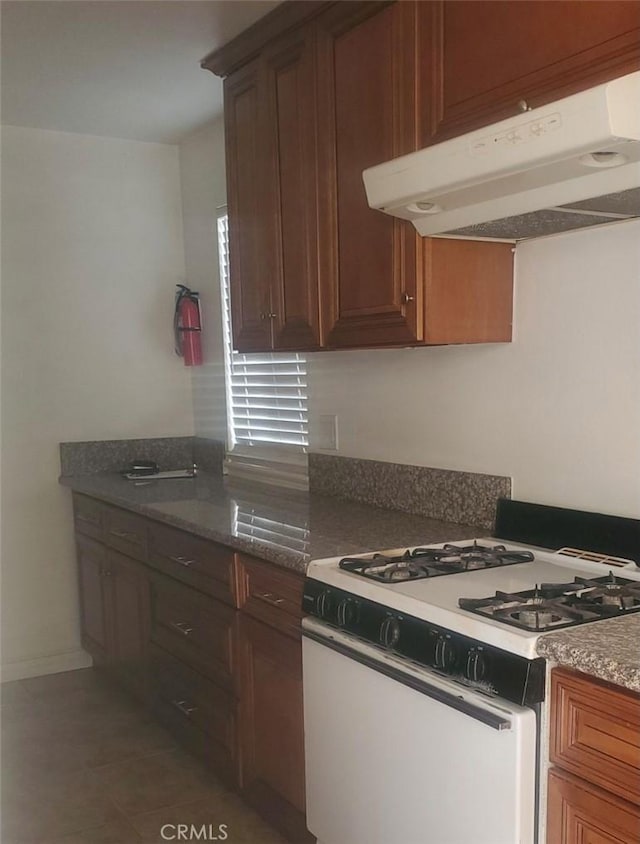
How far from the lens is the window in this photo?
341 centimetres

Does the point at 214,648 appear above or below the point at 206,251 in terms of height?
below

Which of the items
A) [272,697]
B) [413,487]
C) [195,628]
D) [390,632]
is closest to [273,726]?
[272,697]

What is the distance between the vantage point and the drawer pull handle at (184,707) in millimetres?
2852

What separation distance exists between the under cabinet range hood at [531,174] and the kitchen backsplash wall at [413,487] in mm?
748

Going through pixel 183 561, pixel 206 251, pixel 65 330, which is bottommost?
pixel 183 561

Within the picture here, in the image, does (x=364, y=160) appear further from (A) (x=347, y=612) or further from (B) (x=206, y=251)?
(B) (x=206, y=251)

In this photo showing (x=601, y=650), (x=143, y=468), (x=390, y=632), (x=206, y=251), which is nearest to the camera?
(x=601, y=650)

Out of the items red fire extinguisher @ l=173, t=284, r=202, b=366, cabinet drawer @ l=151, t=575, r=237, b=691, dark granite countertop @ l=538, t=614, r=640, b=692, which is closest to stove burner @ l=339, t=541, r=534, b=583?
dark granite countertop @ l=538, t=614, r=640, b=692

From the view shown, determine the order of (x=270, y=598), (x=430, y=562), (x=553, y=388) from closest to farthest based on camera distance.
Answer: (x=430, y=562)
(x=553, y=388)
(x=270, y=598)

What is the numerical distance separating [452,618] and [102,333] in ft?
9.59

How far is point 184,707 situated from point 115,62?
2.35 m

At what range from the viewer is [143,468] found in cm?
391

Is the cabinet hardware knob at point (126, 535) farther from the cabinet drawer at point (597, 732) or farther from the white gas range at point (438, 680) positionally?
the cabinet drawer at point (597, 732)

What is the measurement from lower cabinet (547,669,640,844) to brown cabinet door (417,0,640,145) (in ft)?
3.69
